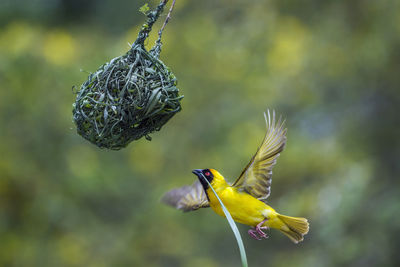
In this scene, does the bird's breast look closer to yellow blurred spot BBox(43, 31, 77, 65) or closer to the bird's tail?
the bird's tail

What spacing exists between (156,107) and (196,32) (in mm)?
5188

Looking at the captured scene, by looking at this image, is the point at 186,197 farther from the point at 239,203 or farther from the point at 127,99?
the point at 127,99

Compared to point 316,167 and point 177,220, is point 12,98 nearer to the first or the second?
Result: point 177,220

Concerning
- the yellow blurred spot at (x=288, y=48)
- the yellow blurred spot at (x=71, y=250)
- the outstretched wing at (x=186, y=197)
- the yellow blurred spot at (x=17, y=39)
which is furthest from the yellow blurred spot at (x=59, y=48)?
the outstretched wing at (x=186, y=197)

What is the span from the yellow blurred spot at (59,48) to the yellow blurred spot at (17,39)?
0.59ft

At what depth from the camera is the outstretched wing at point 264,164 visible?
118 inches

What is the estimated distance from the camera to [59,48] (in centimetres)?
721

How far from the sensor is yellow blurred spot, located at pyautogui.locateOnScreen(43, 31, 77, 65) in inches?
278

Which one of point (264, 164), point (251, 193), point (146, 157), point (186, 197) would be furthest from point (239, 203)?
point (146, 157)

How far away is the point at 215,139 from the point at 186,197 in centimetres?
434

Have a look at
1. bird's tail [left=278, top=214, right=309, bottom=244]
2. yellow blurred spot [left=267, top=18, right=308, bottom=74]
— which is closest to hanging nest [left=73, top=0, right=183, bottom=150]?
bird's tail [left=278, top=214, right=309, bottom=244]

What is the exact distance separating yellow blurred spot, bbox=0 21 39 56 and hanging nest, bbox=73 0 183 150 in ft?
14.0

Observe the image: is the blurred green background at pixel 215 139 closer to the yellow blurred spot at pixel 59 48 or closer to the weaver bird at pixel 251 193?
the yellow blurred spot at pixel 59 48

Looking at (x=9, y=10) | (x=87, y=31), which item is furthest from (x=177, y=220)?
(x=9, y=10)
